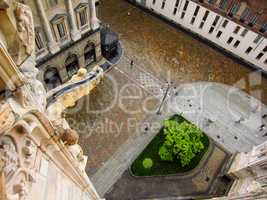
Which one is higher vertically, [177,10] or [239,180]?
[177,10]

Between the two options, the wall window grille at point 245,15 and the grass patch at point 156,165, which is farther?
the wall window grille at point 245,15

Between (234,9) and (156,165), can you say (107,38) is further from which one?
(156,165)

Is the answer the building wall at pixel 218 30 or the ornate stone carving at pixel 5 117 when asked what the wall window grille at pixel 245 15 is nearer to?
the building wall at pixel 218 30

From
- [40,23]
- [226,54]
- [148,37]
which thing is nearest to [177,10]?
[148,37]

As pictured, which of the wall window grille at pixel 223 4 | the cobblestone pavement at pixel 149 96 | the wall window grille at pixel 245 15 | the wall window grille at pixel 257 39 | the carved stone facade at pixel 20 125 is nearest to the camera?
the carved stone facade at pixel 20 125

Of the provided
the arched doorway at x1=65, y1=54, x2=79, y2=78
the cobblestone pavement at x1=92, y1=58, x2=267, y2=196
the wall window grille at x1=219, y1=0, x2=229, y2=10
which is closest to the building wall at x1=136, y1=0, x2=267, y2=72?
the wall window grille at x1=219, y1=0, x2=229, y2=10

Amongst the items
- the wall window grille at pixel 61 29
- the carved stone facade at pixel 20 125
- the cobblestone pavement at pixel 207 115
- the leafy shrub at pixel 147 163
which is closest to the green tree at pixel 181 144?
the leafy shrub at pixel 147 163

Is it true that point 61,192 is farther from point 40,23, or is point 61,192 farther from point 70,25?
point 70,25
